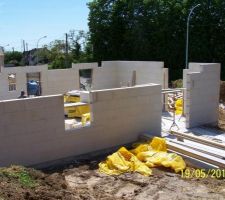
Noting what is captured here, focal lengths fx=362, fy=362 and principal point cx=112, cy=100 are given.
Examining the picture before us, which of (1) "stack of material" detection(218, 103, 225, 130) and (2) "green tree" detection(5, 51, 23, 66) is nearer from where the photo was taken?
(1) "stack of material" detection(218, 103, 225, 130)

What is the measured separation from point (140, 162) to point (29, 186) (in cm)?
336

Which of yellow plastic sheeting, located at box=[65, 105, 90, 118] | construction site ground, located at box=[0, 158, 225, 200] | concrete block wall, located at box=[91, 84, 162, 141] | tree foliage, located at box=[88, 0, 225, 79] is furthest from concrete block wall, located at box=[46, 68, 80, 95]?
tree foliage, located at box=[88, 0, 225, 79]

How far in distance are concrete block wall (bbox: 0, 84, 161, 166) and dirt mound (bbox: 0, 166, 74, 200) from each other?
192 cm

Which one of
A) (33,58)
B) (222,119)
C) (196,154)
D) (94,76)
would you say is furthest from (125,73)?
(33,58)

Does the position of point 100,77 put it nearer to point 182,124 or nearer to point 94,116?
point 182,124

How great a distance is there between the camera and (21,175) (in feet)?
20.6

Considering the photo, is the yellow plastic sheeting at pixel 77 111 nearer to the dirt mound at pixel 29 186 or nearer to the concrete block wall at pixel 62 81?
the concrete block wall at pixel 62 81

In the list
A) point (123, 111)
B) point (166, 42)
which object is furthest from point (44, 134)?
point (166, 42)

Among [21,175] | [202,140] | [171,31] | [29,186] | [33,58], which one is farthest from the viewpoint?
[33,58]

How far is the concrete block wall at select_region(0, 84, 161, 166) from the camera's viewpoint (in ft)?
27.5

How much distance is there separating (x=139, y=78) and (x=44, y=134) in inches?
399

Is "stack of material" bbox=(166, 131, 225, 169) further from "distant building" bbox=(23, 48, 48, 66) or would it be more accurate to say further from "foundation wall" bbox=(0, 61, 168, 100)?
"distant building" bbox=(23, 48, 48, 66)

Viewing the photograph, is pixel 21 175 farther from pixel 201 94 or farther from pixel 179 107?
pixel 179 107

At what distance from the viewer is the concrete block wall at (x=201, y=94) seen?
1234 cm
